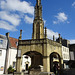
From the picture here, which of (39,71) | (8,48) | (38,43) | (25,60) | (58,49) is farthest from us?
(25,60)

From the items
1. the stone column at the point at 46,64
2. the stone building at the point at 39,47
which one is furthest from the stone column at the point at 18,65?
the stone column at the point at 46,64

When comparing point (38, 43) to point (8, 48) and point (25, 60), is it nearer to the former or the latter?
point (8, 48)

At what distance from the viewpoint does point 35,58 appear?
18.3 metres

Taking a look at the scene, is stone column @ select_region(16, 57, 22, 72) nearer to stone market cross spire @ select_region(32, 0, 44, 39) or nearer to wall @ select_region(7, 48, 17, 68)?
stone market cross spire @ select_region(32, 0, 44, 39)

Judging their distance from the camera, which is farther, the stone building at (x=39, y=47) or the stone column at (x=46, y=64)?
the stone building at (x=39, y=47)

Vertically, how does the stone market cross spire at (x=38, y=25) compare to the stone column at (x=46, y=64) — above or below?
above

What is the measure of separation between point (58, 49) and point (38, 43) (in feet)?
13.4

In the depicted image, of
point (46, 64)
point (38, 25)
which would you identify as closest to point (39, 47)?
point (46, 64)

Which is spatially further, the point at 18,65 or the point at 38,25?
the point at 38,25

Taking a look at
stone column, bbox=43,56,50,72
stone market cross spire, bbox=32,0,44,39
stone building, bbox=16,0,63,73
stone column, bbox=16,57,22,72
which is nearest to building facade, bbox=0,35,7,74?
stone building, bbox=16,0,63,73

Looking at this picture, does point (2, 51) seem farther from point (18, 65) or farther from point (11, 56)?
point (18, 65)

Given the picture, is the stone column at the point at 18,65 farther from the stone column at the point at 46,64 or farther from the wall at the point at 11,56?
the wall at the point at 11,56

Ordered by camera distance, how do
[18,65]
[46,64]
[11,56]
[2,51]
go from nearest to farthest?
[46,64] → [18,65] → [2,51] → [11,56]

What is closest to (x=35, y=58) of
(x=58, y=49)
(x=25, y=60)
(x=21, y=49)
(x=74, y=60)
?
(x=21, y=49)
